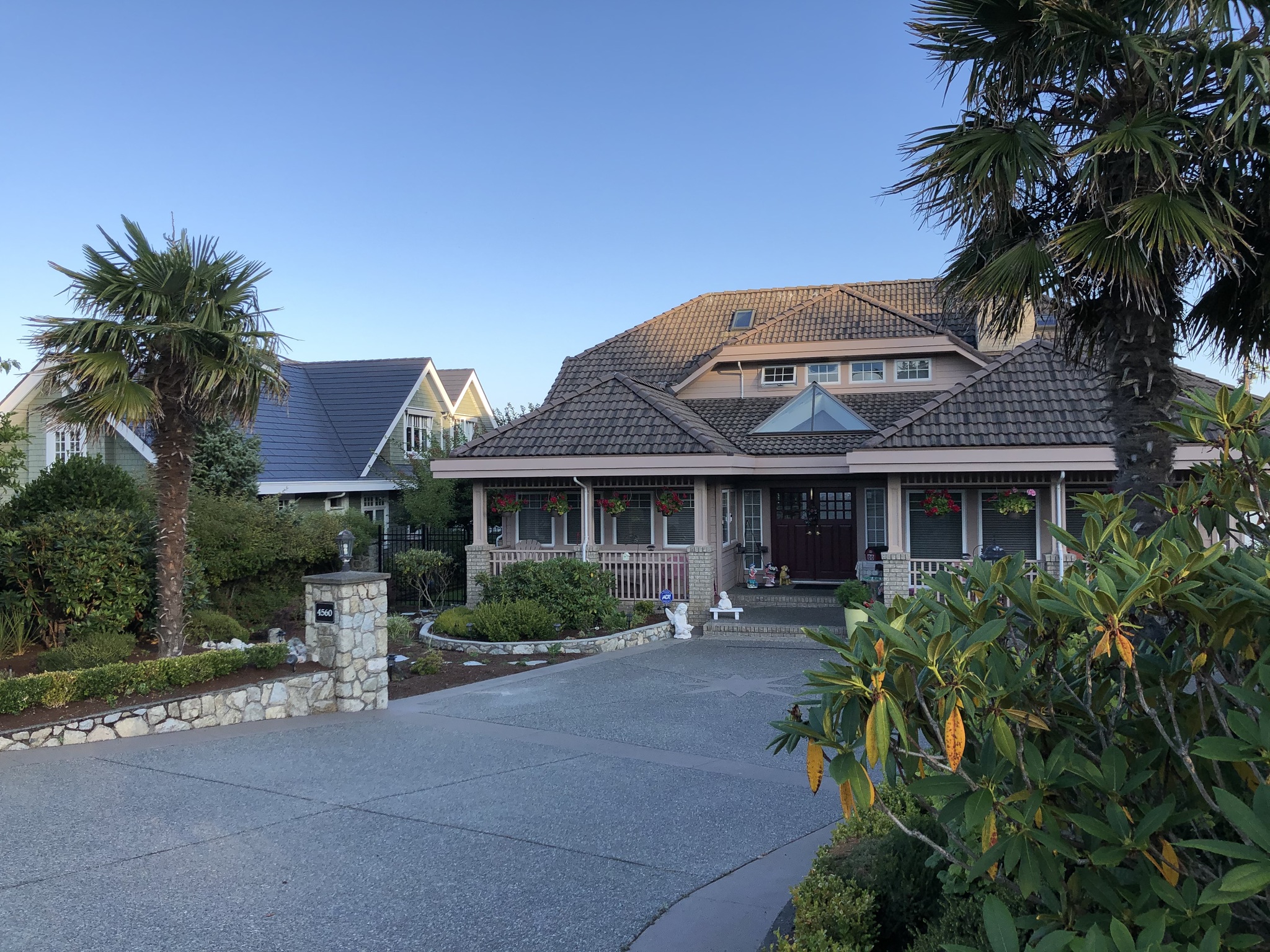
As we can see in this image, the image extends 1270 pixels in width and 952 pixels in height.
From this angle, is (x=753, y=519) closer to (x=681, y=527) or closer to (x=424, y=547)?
(x=681, y=527)

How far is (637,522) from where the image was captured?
19422 mm

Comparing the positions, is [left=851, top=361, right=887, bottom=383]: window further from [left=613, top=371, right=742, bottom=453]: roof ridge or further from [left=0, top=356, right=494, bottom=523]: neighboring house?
[left=0, top=356, right=494, bottom=523]: neighboring house

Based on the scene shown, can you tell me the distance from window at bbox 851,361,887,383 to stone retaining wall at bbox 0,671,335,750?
15.1 meters

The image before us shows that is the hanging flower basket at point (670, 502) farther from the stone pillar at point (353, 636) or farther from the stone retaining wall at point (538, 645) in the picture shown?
the stone pillar at point (353, 636)

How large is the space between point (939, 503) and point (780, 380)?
21.7 feet

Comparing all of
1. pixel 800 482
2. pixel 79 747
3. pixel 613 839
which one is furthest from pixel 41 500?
pixel 800 482

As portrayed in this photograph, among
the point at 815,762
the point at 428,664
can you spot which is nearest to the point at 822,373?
the point at 428,664

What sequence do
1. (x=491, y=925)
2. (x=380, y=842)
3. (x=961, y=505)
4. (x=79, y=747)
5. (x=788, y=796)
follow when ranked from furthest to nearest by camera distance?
1. (x=961, y=505)
2. (x=79, y=747)
3. (x=788, y=796)
4. (x=380, y=842)
5. (x=491, y=925)

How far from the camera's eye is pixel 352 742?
945 centimetres

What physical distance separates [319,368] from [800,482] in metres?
16.3

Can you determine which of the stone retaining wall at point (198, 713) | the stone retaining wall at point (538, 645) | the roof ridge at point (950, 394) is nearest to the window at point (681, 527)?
the stone retaining wall at point (538, 645)

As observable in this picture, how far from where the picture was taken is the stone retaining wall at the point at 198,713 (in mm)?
9094

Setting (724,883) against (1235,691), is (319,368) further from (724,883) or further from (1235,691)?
(1235,691)

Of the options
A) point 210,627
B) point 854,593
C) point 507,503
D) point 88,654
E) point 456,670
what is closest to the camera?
point 88,654
